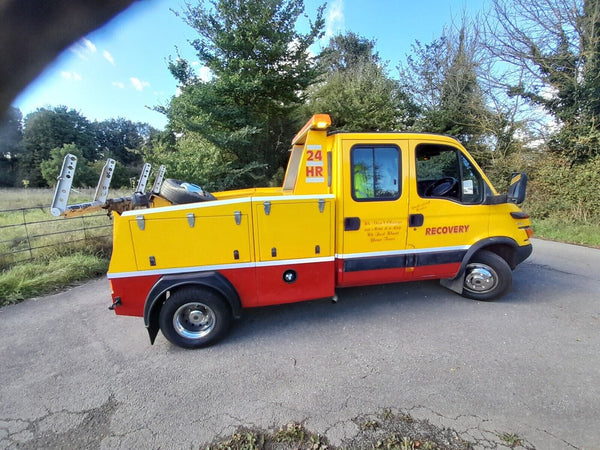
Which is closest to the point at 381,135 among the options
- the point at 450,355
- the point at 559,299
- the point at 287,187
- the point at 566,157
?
the point at 287,187

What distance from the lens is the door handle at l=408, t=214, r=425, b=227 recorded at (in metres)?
3.19

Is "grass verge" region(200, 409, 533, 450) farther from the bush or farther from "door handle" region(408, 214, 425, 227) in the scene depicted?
the bush

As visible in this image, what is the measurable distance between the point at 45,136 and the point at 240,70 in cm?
5531

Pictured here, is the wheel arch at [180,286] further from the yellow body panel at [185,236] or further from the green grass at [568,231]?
the green grass at [568,231]

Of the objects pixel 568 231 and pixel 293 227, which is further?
pixel 568 231

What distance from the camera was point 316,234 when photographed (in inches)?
115

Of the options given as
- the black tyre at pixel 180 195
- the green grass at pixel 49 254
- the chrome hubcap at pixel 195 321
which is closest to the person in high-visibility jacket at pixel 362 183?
the black tyre at pixel 180 195

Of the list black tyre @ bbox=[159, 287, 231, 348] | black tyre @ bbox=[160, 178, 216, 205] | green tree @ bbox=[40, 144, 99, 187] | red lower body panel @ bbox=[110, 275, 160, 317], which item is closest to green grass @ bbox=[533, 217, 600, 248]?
black tyre @ bbox=[159, 287, 231, 348]

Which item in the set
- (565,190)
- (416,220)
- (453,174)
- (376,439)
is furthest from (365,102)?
(376,439)

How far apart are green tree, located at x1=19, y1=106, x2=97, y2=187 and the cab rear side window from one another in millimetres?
55872

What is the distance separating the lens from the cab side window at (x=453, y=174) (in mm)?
3391

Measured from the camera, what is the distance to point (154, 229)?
2.59 m

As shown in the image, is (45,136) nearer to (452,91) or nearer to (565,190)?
(452,91)

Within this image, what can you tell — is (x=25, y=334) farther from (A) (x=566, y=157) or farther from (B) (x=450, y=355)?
(A) (x=566, y=157)
